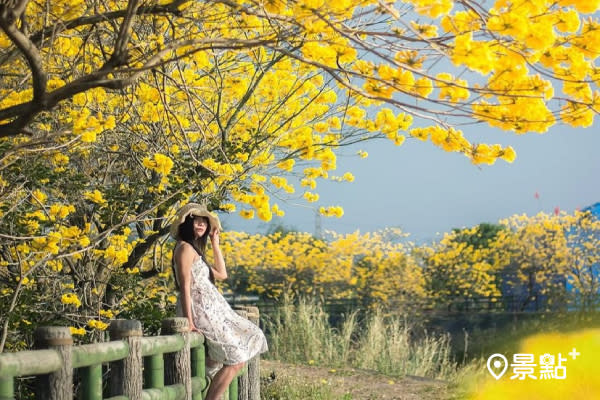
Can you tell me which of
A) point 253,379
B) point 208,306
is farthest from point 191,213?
point 253,379

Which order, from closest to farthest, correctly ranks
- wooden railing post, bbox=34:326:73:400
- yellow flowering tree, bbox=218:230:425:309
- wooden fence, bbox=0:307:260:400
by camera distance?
wooden fence, bbox=0:307:260:400 < wooden railing post, bbox=34:326:73:400 < yellow flowering tree, bbox=218:230:425:309

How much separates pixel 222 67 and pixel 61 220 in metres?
1.71

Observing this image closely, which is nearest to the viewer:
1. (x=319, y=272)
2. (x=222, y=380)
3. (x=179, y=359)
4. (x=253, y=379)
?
(x=179, y=359)

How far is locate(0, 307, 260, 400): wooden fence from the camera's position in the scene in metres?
3.79

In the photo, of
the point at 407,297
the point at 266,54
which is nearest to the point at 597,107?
the point at 266,54

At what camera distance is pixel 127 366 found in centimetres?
470

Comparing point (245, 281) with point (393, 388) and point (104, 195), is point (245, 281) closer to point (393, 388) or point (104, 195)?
point (393, 388)

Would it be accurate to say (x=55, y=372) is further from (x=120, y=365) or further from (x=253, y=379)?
(x=253, y=379)

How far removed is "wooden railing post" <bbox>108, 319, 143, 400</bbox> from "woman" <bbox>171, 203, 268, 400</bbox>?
30.9 inches

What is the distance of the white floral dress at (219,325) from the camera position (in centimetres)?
558

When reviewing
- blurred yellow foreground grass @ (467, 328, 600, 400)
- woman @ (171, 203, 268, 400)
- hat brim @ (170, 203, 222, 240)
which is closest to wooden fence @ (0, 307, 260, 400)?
woman @ (171, 203, 268, 400)

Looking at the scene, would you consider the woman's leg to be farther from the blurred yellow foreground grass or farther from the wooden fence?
the blurred yellow foreground grass

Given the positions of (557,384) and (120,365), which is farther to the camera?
(557,384)

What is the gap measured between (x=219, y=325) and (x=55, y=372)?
1888 millimetres
